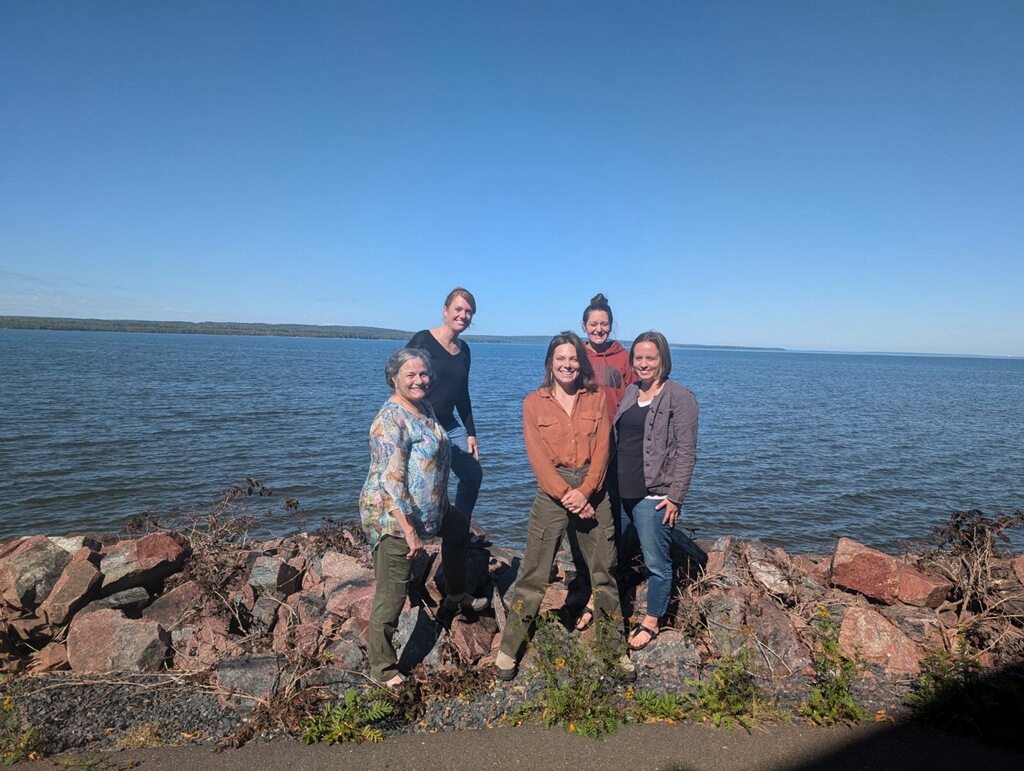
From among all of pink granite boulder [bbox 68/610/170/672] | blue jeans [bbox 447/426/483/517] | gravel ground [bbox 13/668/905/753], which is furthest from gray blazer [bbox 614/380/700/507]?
pink granite boulder [bbox 68/610/170/672]

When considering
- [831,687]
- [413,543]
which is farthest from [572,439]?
[831,687]

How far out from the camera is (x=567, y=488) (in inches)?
158

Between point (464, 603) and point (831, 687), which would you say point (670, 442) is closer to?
point (831, 687)

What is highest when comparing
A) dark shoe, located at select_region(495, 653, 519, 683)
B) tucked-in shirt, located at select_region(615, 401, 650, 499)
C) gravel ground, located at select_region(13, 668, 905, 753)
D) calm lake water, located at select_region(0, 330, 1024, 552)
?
tucked-in shirt, located at select_region(615, 401, 650, 499)

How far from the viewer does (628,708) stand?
3.86 m

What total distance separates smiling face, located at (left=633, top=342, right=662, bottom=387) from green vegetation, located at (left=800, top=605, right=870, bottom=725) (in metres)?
2.40

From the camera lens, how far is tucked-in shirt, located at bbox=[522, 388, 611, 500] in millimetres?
4090

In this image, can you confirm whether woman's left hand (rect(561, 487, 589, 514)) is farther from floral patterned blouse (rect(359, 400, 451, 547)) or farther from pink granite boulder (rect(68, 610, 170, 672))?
pink granite boulder (rect(68, 610, 170, 672))

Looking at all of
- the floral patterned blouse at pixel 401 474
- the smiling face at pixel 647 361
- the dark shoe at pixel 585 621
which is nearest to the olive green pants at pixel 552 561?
the dark shoe at pixel 585 621

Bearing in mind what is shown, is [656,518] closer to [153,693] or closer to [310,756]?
[310,756]

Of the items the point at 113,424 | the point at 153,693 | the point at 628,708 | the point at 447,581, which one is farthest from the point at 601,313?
the point at 113,424

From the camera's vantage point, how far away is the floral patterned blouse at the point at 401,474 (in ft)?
12.4

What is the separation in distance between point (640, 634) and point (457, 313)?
334 centimetres

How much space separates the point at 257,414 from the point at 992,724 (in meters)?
23.4
